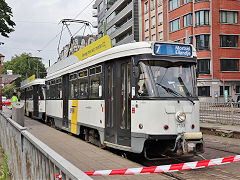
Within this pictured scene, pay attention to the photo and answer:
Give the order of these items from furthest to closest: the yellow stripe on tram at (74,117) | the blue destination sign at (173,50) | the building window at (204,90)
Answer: the building window at (204,90) < the yellow stripe on tram at (74,117) < the blue destination sign at (173,50)

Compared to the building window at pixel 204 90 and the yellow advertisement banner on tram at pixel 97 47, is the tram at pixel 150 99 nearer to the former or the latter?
the yellow advertisement banner on tram at pixel 97 47

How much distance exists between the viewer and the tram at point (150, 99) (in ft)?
24.4

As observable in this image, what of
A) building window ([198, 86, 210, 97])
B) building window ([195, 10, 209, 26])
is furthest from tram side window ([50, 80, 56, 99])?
building window ([195, 10, 209, 26])

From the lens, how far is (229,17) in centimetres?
3956

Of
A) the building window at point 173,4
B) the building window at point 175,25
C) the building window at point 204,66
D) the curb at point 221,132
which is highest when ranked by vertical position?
the building window at point 173,4

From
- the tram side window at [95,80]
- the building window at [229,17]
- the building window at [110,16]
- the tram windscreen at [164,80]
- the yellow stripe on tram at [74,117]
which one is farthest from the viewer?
the building window at [110,16]

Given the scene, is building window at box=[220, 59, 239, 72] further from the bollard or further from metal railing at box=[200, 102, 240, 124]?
the bollard

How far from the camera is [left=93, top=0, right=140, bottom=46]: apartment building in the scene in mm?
50375

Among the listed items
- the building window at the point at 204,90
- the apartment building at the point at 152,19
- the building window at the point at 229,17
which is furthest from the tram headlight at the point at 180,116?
the apartment building at the point at 152,19

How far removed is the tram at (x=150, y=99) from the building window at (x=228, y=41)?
108ft

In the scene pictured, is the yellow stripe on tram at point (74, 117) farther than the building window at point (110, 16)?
No

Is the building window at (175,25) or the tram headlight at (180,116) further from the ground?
the building window at (175,25)

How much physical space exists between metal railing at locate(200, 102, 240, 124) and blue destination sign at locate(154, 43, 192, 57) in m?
6.93

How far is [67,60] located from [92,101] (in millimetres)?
5269
